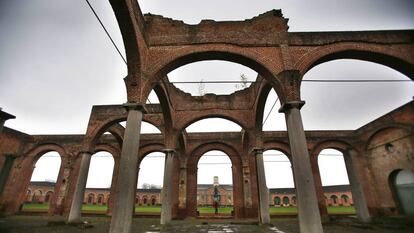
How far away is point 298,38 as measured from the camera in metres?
8.37

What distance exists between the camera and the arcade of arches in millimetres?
6965

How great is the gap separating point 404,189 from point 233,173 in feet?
41.1

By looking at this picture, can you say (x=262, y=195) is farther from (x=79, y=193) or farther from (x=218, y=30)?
(x=79, y=193)

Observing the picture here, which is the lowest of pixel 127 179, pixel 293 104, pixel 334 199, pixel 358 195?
pixel 334 199

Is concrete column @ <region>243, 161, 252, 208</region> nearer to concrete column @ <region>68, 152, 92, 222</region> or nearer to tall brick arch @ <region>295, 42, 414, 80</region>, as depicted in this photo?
tall brick arch @ <region>295, 42, 414, 80</region>

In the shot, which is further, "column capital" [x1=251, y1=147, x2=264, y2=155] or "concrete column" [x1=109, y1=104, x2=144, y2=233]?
"column capital" [x1=251, y1=147, x2=264, y2=155]

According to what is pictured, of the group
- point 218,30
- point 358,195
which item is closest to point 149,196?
point 358,195

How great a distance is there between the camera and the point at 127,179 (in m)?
6.40

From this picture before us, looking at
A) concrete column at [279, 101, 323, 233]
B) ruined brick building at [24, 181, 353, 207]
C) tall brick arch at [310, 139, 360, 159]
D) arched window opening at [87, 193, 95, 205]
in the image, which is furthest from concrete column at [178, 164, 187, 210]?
arched window opening at [87, 193, 95, 205]

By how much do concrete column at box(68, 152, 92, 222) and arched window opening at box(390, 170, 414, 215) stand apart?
22.0 m

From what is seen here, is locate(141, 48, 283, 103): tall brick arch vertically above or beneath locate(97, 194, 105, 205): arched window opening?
above

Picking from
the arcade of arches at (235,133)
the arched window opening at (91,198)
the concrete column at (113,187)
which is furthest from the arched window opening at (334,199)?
the arched window opening at (91,198)

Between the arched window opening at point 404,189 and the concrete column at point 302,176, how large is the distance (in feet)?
45.4

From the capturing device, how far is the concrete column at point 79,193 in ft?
37.9
